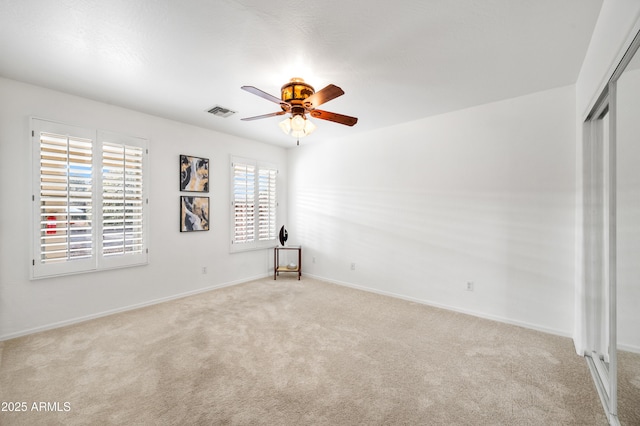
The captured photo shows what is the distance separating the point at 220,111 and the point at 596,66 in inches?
152

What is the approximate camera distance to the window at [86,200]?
2.99 m

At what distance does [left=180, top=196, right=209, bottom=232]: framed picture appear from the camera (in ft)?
13.9

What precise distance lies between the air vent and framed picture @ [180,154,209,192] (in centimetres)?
92

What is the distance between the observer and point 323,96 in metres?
→ 2.36

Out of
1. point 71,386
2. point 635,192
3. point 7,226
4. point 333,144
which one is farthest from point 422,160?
point 7,226

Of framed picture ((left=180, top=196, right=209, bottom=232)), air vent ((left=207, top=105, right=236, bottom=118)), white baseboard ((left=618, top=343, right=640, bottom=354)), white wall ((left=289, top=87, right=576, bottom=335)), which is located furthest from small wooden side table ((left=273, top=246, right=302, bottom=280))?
white baseboard ((left=618, top=343, right=640, bottom=354))

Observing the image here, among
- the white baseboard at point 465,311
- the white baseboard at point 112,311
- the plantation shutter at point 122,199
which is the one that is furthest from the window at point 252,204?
the white baseboard at point 465,311

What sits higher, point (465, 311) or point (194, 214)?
point (194, 214)

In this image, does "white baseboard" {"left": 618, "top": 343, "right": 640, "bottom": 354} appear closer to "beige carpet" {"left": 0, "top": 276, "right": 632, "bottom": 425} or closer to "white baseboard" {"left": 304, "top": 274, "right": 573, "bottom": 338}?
"beige carpet" {"left": 0, "top": 276, "right": 632, "bottom": 425}

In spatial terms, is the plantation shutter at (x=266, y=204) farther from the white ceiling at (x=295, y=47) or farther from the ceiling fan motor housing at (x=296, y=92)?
the ceiling fan motor housing at (x=296, y=92)

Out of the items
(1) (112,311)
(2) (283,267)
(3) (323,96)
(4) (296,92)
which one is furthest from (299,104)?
(2) (283,267)

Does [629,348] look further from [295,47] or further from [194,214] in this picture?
[194,214]

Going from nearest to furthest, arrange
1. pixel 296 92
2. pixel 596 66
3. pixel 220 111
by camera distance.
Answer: pixel 596 66 → pixel 296 92 → pixel 220 111

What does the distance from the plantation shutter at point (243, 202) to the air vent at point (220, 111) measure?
118 centimetres
